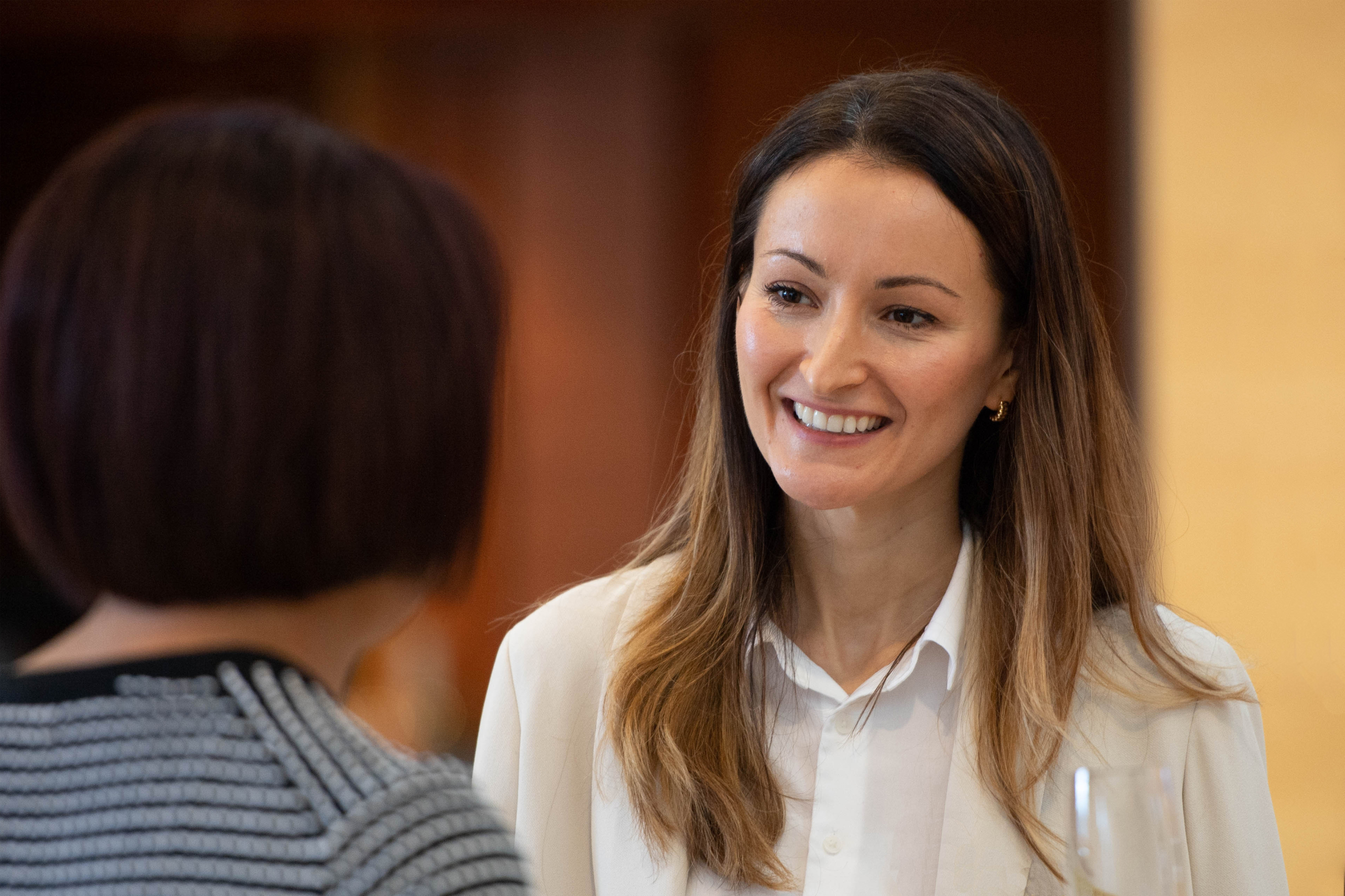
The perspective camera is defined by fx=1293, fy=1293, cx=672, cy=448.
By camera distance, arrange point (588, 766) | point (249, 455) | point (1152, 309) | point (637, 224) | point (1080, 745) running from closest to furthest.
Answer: point (249, 455) → point (1080, 745) → point (588, 766) → point (1152, 309) → point (637, 224)

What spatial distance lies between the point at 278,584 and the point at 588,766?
1026 mm

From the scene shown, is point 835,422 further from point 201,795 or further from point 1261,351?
point 1261,351

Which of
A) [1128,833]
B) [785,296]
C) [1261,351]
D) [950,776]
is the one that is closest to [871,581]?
[950,776]

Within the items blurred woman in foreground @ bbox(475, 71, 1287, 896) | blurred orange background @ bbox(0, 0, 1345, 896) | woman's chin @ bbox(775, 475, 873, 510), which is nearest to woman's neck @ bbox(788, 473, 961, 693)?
blurred woman in foreground @ bbox(475, 71, 1287, 896)

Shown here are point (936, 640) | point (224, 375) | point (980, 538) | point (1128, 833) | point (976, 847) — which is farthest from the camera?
point (980, 538)

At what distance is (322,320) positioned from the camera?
780mm

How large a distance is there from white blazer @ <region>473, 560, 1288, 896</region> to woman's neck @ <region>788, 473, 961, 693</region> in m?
0.17

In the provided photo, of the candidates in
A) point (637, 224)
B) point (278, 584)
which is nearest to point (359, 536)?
point (278, 584)

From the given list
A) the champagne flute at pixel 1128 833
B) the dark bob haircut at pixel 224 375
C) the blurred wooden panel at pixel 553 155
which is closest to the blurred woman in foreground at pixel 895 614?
the champagne flute at pixel 1128 833

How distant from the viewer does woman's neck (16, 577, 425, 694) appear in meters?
0.79

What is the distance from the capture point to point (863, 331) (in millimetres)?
1619

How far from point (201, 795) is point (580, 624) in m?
1.06

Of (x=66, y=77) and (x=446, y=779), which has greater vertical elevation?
(x=66, y=77)

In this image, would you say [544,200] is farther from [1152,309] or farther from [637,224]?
[1152,309]
